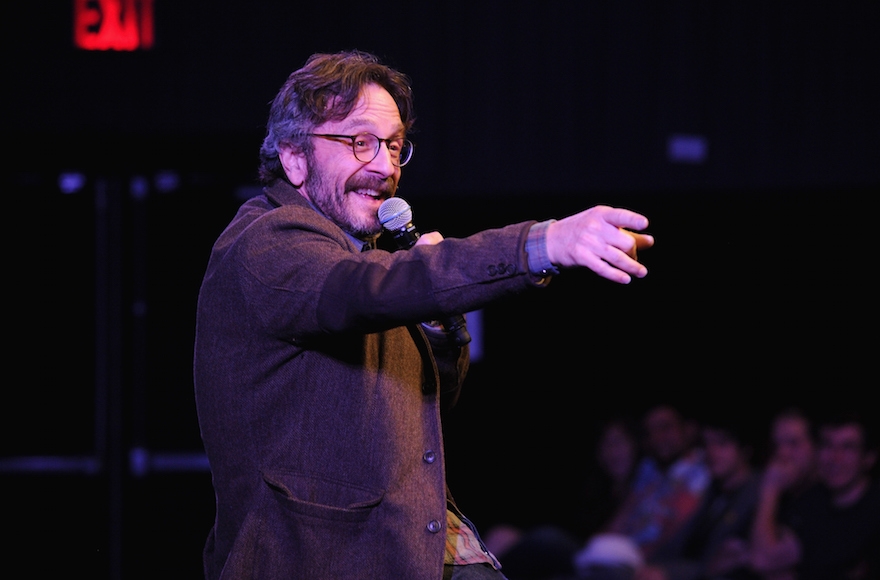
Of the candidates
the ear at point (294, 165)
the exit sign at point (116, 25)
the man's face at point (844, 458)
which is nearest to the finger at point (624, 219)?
the ear at point (294, 165)

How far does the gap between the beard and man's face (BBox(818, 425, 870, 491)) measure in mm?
2593

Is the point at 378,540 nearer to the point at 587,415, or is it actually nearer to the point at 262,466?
the point at 262,466

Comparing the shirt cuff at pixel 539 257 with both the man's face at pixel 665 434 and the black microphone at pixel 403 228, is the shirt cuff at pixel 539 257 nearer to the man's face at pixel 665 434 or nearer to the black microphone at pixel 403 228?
the black microphone at pixel 403 228

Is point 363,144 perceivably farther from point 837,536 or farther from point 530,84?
point 530,84

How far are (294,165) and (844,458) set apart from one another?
2.71m

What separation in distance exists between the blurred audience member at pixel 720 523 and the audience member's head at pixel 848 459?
303mm

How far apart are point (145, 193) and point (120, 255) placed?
313 mm

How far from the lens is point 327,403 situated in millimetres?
1586

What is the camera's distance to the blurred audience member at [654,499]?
157 inches

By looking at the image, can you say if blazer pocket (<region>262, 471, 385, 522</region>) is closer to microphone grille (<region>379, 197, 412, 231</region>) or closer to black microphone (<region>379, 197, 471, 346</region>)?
black microphone (<region>379, 197, 471, 346</region>)

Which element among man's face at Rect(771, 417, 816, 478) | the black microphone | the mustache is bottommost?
man's face at Rect(771, 417, 816, 478)

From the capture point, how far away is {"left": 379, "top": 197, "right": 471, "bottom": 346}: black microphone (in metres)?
1.73

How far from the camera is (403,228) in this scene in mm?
1748

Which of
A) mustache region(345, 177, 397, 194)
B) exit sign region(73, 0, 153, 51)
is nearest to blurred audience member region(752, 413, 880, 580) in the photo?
mustache region(345, 177, 397, 194)
